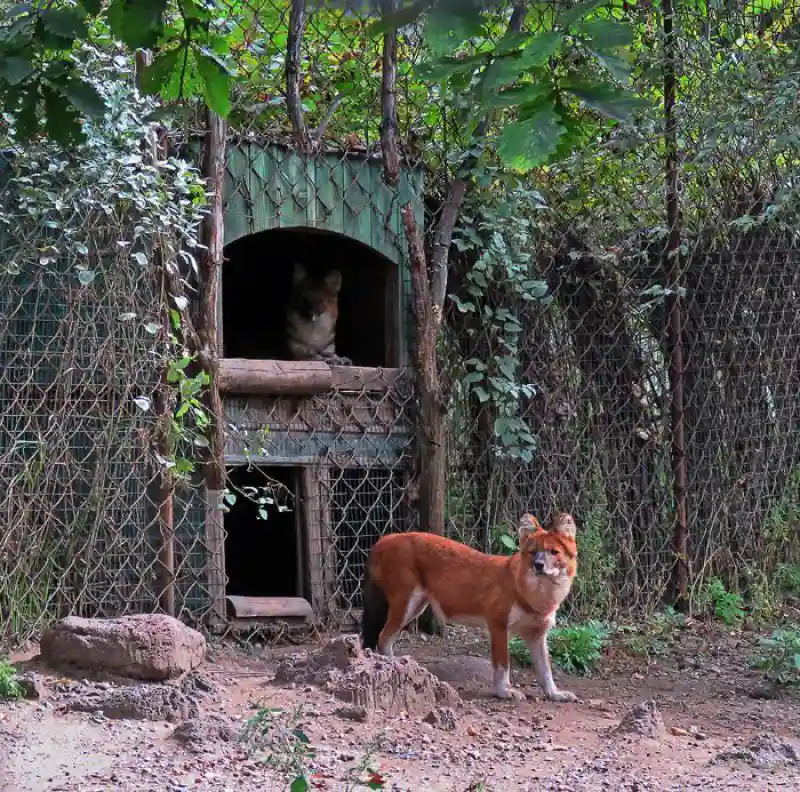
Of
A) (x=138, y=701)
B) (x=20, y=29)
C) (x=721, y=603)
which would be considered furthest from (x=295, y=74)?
(x=721, y=603)

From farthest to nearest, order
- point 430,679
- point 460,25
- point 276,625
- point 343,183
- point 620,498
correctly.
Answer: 1. point 620,498
2. point 343,183
3. point 276,625
4. point 430,679
5. point 460,25

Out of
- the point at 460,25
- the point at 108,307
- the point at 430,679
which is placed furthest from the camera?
the point at 108,307

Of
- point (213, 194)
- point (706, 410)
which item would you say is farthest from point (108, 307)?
point (706, 410)

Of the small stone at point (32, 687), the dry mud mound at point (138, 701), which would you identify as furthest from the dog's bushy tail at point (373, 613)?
the small stone at point (32, 687)

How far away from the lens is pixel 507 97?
2525 millimetres

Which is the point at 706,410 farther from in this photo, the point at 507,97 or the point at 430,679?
the point at 507,97

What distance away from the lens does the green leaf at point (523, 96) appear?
8.25 feet

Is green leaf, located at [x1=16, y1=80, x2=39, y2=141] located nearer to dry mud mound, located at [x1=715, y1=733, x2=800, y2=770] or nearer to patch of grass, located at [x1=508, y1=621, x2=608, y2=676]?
dry mud mound, located at [x1=715, y1=733, x2=800, y2=770]

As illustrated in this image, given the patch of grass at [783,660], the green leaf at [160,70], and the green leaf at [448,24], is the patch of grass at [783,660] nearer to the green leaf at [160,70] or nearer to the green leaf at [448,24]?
the green leaf at [160,70]

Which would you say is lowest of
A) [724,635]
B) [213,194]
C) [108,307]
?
[724,635]

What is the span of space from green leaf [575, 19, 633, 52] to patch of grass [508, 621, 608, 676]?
A: 5.72 m

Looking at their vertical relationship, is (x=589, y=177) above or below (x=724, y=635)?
above

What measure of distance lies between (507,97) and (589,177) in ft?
22.6

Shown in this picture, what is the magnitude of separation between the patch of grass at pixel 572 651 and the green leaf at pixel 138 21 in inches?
209
